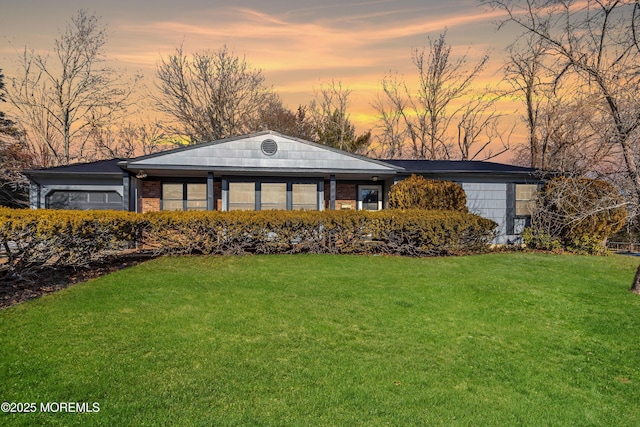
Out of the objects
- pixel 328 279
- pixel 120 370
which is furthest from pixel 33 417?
pixel 328 279

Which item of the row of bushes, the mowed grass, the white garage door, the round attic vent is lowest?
the mowed grass

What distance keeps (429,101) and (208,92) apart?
55.0 feet

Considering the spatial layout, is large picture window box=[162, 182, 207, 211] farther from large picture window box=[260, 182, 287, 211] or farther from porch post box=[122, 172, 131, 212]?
large picture window box=[260, 182, 287, 211]

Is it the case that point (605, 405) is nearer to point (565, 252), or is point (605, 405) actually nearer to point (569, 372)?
point (569, 372)

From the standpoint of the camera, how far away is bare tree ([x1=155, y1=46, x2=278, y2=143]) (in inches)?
1127

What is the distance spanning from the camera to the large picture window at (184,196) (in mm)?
14602

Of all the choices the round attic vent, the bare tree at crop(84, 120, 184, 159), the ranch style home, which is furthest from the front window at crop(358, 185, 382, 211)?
the bare tree at crop(84, 120, 184, 159)

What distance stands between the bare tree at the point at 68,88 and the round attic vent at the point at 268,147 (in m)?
16.7

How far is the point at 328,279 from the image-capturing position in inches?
302

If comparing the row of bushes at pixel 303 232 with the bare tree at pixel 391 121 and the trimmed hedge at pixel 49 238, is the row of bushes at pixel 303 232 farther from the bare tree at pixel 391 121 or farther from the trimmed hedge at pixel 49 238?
the bare tree at pixel 391 121

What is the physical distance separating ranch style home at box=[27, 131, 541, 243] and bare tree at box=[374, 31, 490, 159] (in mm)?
15212

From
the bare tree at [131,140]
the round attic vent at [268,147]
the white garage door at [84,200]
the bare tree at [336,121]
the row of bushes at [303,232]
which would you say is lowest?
the row of bushes at [303,232]

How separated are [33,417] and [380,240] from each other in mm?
9174

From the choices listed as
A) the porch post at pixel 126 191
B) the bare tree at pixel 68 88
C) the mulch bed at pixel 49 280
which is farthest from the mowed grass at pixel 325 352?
the bare tree at pixel 68 88
